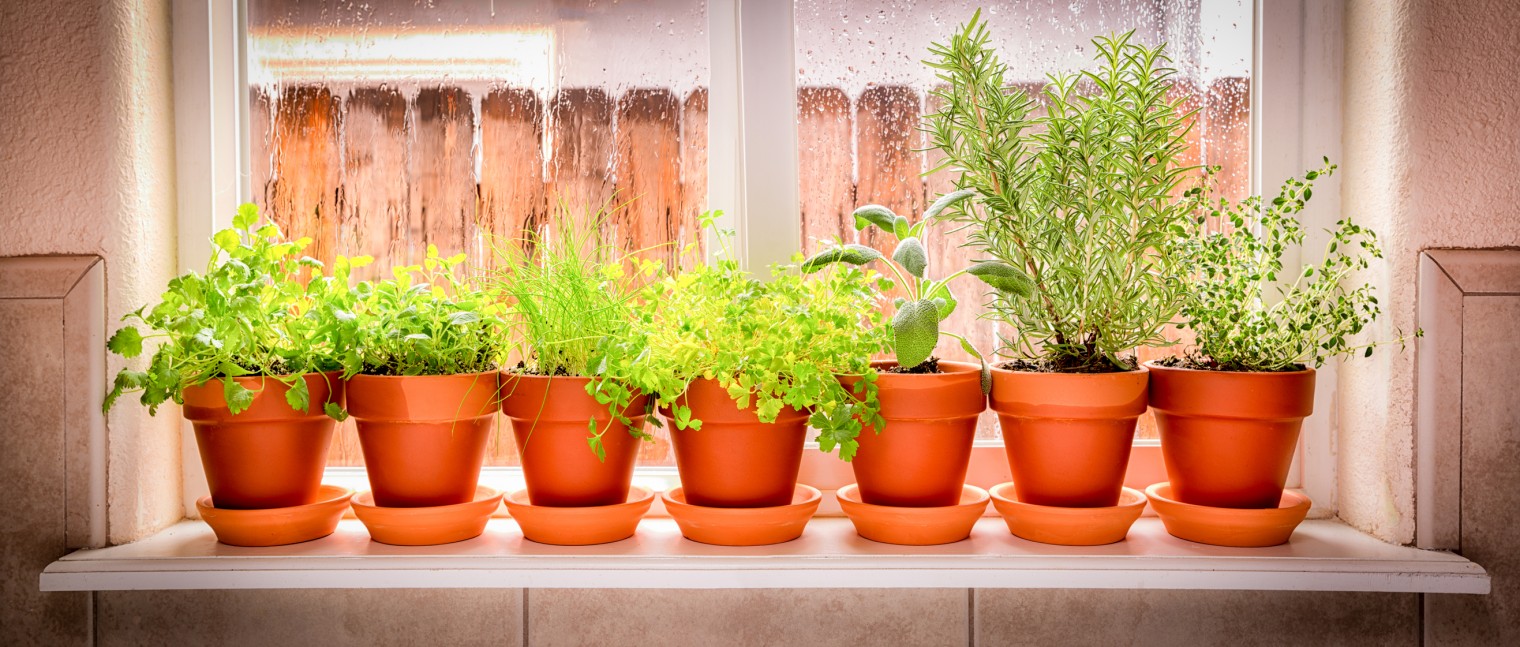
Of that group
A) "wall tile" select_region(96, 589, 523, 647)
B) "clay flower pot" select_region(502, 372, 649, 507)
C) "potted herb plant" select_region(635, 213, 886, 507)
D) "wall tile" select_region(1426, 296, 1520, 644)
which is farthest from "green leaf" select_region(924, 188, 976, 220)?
"wall tile" select_region(96, 589, 523, 647)

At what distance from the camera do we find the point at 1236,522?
3.55 ft

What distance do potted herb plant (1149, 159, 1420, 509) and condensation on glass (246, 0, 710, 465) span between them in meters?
0.79

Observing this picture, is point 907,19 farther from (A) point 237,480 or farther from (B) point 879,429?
(A) point 237,480

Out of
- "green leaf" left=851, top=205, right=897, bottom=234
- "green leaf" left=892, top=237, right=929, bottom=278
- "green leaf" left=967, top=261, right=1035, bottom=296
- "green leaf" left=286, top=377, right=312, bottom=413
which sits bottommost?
"green leaf" left=286, top=377, right=312, bottom=413

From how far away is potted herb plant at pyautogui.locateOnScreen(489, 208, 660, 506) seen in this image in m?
1.08

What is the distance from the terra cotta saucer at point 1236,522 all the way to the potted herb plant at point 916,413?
305 mm

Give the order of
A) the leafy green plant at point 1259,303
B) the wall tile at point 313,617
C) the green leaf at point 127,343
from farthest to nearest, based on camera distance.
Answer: the wall tile at point 313,617
the leafy green plant at point 1259,303
the green leaf at point 127,343

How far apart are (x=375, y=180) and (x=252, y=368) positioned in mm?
405

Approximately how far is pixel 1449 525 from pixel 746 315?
103 cm

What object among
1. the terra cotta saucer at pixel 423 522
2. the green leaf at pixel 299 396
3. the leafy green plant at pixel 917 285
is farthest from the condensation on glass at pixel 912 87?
the green leaf at pixel 299 396

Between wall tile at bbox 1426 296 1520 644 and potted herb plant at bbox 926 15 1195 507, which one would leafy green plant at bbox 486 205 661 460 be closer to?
potted herb plant at bbox 926 15 1195 507

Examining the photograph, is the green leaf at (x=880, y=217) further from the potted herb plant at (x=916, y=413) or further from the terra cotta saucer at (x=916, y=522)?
the terra cotta saucer at (x=916, y=522)

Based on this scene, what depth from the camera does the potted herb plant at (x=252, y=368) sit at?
40.4 inches

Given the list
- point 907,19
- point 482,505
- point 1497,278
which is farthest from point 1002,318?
point 482,505
